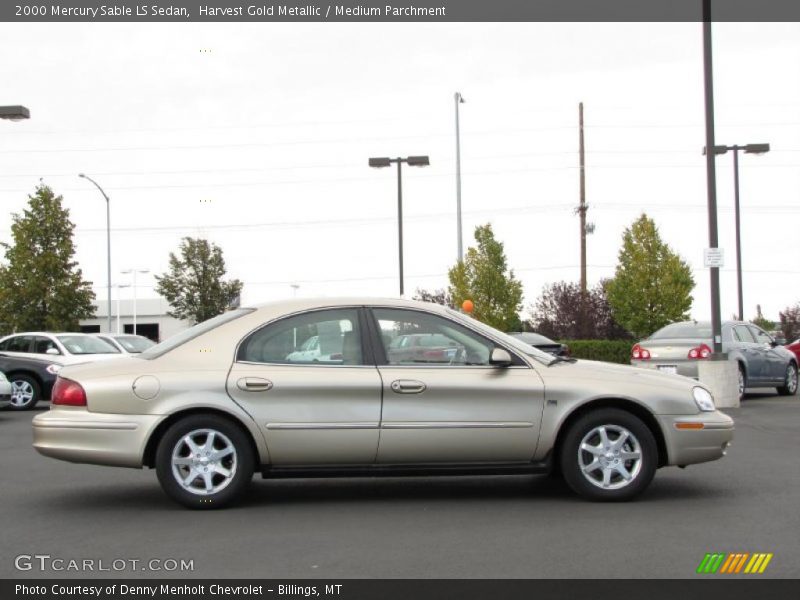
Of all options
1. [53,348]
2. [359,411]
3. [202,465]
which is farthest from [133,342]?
[359,411]

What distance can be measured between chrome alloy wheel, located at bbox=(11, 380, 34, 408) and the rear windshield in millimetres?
11773

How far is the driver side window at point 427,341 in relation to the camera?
304 inches

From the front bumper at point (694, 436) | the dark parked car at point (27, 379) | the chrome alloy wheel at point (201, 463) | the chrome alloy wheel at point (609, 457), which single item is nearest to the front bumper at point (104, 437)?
the chrome alloy wheel at point (201, 463)

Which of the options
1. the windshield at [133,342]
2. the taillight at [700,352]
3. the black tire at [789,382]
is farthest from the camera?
the windshield at [133,342]

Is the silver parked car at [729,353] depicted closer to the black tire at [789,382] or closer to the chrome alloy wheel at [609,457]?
the black tire at [789,382]

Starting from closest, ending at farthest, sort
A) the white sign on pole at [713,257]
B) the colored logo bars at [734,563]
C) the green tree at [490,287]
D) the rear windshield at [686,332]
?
1. the colored logo bars at [734,563]
2. the white sign on pole at [713,257]
3. the rear windshield at [686,332]
4. the green tree at [490,287]

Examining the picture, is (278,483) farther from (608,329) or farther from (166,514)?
(608,329)

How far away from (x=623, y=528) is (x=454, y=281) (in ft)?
103

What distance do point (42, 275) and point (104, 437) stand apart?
117ft

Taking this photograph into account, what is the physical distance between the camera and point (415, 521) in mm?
7074

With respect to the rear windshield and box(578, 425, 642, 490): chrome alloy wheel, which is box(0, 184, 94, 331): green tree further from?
box(578, 425, 642, 490): chrome alloy wheel

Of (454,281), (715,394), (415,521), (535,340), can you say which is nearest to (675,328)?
(715,394)

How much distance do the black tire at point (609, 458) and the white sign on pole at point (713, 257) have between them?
428 inches
